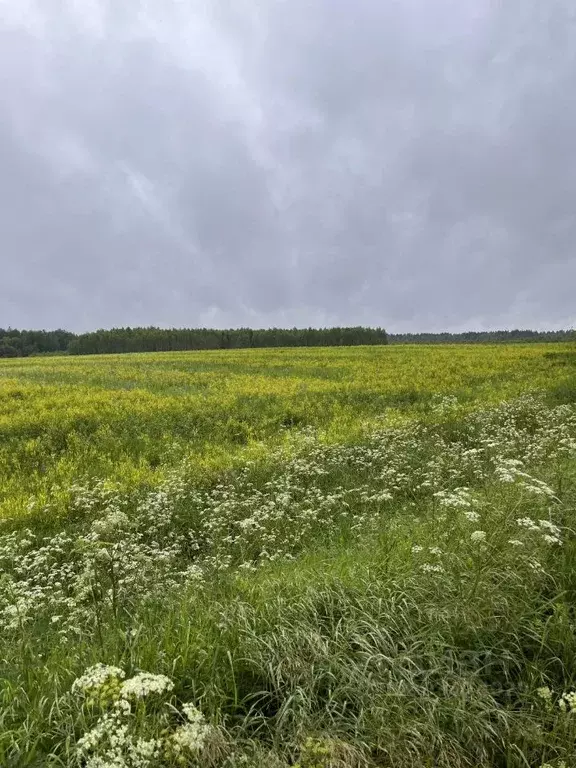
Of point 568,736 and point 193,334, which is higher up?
point 193,334

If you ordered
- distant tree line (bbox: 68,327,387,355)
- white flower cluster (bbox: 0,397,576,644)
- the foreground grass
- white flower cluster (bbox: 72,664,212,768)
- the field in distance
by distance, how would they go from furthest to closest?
distant tree line (bbox: 68,327,387,355), the field in distance, white flower cluster (bbox: 0,397,576,644), the foreground grass, white flower cluster (bbox: 72,664,212,768)

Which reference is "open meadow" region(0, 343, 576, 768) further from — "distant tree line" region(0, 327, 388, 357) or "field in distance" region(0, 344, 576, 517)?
"distant tree line" region(0, 327, 388, 357)

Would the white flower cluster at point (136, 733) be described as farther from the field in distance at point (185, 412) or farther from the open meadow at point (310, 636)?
the field in distance at point (185, 412)

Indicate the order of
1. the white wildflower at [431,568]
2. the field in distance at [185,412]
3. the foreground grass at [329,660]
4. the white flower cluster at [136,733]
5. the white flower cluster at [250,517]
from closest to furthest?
the white flower cluster at [136,733]
the foreground grass at [329,660]
the white wildflower at [431,568]
the white flower cluster at [250,517]
the field in distance at [185,412]

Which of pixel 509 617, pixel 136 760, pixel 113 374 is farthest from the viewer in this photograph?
pixel 113 374

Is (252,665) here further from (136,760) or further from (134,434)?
(134,434)

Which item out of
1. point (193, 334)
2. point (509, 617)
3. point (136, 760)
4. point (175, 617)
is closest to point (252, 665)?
point (175, 617)

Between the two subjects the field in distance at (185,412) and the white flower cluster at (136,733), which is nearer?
the white flower cluster at (136,733)

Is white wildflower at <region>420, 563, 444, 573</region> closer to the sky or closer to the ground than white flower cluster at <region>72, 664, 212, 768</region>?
closer to the sky

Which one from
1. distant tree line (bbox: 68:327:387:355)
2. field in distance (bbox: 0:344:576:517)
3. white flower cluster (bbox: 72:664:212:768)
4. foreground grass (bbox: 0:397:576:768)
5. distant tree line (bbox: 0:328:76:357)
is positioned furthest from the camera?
distant tree line (bbox: 0:328:76:357)

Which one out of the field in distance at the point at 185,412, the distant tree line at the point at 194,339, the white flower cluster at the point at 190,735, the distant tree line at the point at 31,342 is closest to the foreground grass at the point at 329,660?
the white flower cluster at the point at 190,735

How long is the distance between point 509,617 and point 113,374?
94.7 feet

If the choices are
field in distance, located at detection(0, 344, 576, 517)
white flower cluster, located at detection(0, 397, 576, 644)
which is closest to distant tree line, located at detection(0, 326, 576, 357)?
field in distance, located at detection(0, 344, 576, 517)

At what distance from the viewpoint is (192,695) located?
122 inches
